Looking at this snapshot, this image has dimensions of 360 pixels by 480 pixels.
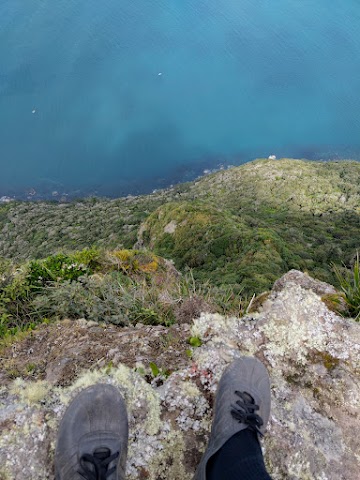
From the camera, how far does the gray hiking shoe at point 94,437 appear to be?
2.48 meters

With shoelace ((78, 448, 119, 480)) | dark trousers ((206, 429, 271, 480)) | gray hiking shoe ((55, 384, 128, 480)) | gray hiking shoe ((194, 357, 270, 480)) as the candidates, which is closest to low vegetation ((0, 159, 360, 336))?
gray hiking shoe ((194, 357, 270, 480))

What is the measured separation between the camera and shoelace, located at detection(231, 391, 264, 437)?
2781mm

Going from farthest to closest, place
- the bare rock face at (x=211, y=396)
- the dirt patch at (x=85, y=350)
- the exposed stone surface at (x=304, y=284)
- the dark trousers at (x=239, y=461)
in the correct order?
the exposed stone surface at (x=304, y=284) → the dirt patch at (x=85, y=350) → the bare rock face at (x=211, y=396) → the dark trousers at (x=239, y=461)

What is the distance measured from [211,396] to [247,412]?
0.33 meters

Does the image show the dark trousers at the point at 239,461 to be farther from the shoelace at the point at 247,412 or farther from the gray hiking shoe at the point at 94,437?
the gray hiking shoe at the point at 94,437

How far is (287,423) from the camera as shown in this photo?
2906mm

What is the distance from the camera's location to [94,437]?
8.75 feet

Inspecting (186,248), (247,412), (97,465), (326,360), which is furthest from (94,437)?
(186,248)

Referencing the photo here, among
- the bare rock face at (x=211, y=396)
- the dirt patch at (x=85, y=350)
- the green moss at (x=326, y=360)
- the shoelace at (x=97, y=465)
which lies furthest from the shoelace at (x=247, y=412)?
the shoelace at (x=97, y=465)

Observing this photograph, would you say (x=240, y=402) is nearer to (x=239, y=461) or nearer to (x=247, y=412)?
(x=247, y=412)

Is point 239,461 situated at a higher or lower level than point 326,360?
lower

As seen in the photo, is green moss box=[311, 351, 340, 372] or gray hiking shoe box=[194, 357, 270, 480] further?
green moss box=[311, 351, 340, 372]

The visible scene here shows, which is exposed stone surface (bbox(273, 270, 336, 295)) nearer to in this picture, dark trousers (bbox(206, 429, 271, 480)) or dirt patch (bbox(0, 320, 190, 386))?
dirt patch (bbox(0, 320, 190, 386))

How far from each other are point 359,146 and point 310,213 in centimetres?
4896
